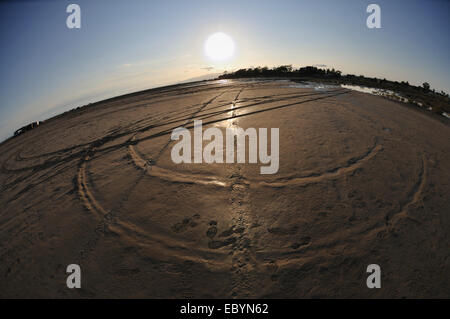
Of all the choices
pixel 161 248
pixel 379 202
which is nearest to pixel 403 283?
pixel 379 202

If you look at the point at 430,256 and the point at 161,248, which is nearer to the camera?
the point at 430,256

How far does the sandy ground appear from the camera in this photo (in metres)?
2.49

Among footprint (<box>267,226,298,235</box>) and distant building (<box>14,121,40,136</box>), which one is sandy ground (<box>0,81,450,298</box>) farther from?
distant building (<box>14,121,40,136</box>)

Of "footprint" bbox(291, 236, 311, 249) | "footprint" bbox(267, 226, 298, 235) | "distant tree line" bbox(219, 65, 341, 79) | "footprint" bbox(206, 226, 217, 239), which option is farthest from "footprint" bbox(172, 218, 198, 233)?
"distant tree line" bbox(219, 65, 341, 79)

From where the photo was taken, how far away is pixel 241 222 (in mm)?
3219

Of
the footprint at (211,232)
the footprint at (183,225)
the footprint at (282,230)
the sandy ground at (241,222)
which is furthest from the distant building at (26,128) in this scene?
the footprint at (282,230)

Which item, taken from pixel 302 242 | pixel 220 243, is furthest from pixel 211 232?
pixel 302 242

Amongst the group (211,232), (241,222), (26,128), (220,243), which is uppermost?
(26,128)

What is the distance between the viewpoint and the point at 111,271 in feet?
8.87

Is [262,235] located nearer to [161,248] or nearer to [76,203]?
[161,248]

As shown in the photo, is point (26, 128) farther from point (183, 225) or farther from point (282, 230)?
point (282, 230)

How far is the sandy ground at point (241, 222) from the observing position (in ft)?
8.18

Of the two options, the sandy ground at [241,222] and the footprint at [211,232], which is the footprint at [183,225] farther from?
the footprint at [211,232]
